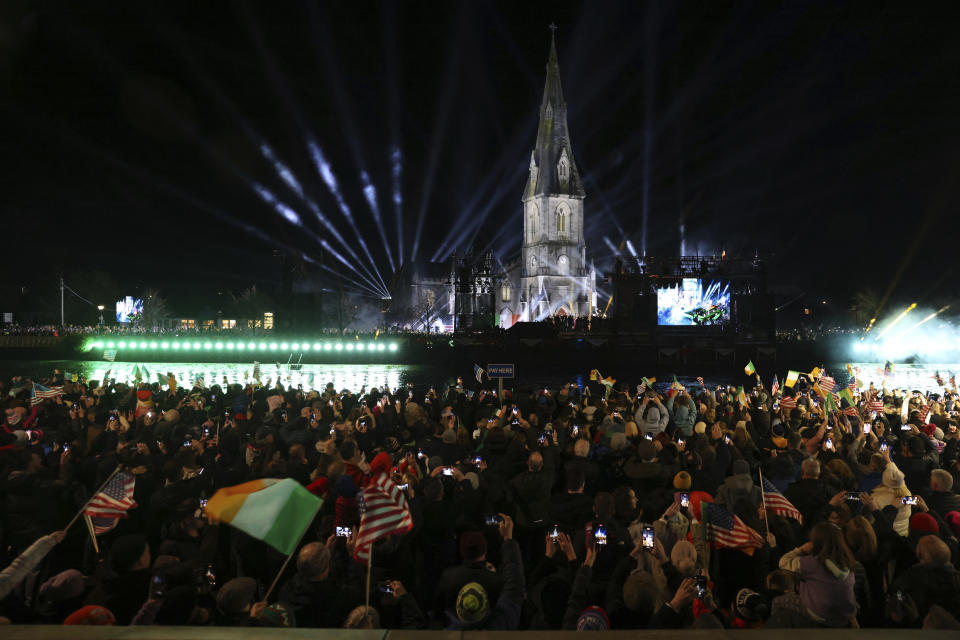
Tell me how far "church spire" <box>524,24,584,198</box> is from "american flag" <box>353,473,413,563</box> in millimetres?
93116

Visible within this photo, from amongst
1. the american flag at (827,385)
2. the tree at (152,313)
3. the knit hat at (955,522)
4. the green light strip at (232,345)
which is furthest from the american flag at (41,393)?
the tree at (152,313)

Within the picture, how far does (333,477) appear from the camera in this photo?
6.98 meters

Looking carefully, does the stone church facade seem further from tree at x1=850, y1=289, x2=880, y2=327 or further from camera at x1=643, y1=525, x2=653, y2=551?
camera at x1=643, y1=525, x2=653, y2=551

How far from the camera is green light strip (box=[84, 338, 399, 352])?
51.2 m

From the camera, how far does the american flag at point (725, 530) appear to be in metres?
5.79

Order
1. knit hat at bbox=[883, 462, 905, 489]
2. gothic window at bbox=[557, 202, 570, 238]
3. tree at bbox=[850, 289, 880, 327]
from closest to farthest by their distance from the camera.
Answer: knit hat at bbox=[883, 462, 905, 489] < tree at bbox=[850, 289, 880, 327] < gothic window at bbox=[557, 202, 570, 238]

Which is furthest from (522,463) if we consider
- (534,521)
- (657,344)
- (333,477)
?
(657,344)

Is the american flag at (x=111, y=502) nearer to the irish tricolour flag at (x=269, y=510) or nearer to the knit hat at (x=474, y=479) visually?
the irish tricolour flag at (x=269, y=510)

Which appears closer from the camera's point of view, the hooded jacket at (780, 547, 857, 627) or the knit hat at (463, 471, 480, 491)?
the hooded jacket at (780, 547, 857, 627)

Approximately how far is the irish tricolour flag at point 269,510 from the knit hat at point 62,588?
949 mm

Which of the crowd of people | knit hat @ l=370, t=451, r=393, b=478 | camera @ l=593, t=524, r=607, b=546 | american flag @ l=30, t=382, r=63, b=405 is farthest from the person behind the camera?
american flag @ l=30, t=382, r=63, b=405

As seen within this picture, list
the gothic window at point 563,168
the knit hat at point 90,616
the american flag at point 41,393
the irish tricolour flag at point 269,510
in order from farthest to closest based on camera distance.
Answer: the gothic window at point 563,168
the american flag at point 41,393
the irish tricolour flag at point 269,510
the knit hat at point 90,616

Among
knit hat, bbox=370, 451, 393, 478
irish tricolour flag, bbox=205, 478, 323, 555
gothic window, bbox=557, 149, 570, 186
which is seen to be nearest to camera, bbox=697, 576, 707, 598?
irish tricolour flag, bbox=205, 478, 323, 555

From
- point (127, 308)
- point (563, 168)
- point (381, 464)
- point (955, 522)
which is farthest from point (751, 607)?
point (127, 308)
